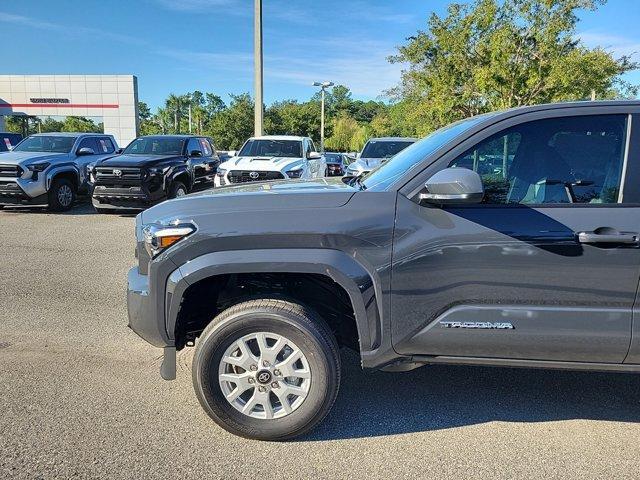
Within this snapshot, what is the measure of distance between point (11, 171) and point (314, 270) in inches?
413

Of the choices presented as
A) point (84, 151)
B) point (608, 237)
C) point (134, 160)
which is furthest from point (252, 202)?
point (84, 151)

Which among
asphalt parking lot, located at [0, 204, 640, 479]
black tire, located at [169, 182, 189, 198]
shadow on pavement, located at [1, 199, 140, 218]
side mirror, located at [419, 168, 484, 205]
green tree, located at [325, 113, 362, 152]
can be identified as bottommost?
asphalt parking lot, located at [0, 204, 640, 479]

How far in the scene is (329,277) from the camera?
2809 mm

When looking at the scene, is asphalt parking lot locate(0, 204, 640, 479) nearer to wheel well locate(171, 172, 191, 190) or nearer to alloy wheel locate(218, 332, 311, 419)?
alloy wheel locate(218, 332, 311, 419)

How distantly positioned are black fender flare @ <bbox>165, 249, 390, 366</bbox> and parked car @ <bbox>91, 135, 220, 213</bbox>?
838 centimetres

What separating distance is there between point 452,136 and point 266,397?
1867mm

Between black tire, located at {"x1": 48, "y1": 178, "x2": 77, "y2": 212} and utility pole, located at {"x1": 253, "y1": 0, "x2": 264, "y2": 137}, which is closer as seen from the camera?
black tire, located at {"x1": 48, "y1": 178, "x2": 77, "y2": 212}

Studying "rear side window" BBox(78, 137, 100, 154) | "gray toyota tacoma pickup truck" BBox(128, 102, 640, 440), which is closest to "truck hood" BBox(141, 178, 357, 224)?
"gray toyota tacoma pickup truck" BBox(128, 102, 640, 440)

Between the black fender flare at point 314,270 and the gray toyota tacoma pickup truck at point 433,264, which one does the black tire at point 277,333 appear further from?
the black fender flare at point 314,270

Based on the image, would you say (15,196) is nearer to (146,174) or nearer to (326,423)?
(146,174)

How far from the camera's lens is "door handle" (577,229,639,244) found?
2.62 meters

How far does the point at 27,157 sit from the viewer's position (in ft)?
36.8

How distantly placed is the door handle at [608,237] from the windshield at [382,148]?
10581 mm

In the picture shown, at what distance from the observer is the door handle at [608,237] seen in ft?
8.59
